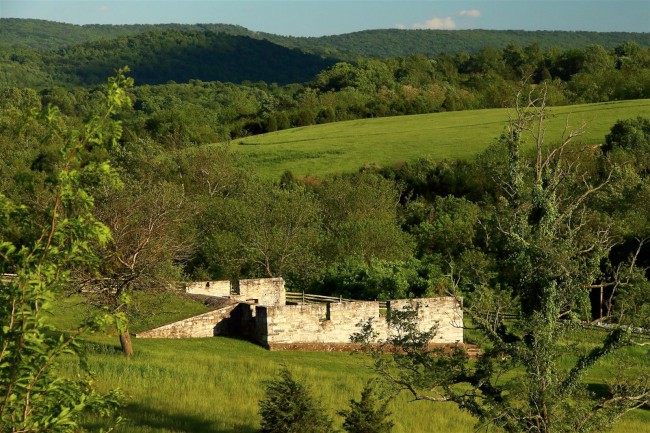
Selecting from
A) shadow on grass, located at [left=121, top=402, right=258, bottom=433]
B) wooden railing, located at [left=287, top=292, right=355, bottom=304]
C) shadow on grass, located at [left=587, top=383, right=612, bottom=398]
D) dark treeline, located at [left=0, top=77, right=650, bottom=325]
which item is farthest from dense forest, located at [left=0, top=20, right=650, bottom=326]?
shadow on grass, located at [left=587, top=383, right=612, bottom=398]

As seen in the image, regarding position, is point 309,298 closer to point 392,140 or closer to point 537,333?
point 537,333

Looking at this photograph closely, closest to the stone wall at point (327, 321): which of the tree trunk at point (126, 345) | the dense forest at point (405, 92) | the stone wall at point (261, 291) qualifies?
the stone wall at point (261, 291)

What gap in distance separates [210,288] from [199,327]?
588 cm

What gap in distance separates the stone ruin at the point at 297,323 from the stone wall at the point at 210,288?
1.61 m

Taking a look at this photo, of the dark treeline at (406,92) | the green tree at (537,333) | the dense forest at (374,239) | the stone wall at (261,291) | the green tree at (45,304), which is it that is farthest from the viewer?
the dark treeline at (406,92)

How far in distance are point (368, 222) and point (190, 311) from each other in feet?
71.4

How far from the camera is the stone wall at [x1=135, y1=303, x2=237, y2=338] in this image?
3309 cm

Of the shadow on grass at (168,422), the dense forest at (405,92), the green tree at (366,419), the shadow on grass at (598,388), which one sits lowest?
the shadow on grass at (598,388)

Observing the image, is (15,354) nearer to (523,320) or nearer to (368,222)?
(523,320)

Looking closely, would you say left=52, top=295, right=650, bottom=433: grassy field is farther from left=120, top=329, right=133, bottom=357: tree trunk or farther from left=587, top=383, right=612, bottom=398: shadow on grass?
left=587, top=383, right=612, bottom=398: shadow on grass

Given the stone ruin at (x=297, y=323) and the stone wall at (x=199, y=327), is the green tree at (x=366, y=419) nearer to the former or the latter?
the stone ruin at (x=297, y=323)

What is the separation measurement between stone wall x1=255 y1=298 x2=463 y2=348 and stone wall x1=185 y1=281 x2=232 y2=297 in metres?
5.96

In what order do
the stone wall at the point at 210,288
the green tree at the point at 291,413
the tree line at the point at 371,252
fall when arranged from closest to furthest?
1. the tree line at the point at 371,252
2. the green tree at the point at 291,413
3. the stone wall at the point at 210,288

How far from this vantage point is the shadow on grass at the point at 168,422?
19.5 m
